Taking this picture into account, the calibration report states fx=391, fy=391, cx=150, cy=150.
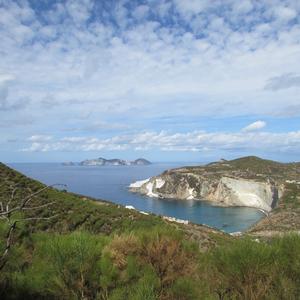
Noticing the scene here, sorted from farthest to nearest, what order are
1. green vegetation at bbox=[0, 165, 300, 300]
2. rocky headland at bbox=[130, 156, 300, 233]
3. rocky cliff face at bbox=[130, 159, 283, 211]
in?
rocky cliff face at bbox=[130, 159, 283, 211] < rocky headland at bbox=[130, 156, 300, 233] < green vegetation at bbox=[0, 165, 300, 300]

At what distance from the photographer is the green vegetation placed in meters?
5.07

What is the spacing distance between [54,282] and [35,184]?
87.5 ft

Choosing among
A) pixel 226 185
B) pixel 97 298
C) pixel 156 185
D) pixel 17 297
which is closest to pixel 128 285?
pixel 97 298

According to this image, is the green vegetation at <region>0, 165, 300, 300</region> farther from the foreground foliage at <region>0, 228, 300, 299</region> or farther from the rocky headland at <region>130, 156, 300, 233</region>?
the rocky headland at <region>130, 156, 300, 233</region>

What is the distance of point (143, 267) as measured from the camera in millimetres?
5910

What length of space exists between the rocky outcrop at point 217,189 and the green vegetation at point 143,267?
104837mm

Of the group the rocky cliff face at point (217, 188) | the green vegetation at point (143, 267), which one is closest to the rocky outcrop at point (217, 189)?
the rocky cliff face at point (217, 188)

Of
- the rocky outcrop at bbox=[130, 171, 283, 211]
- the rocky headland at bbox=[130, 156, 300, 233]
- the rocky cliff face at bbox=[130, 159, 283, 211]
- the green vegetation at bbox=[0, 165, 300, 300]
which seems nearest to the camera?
the green vegetation at bbox=[0, 165, 300, 300]

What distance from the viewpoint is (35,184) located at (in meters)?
30.6

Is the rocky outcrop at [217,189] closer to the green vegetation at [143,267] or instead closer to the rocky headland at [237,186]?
the rocky headland at [237,186]

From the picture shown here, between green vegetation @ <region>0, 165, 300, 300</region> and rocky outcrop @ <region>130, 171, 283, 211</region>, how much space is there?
10484 cm

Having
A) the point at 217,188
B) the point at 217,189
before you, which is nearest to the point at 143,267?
the point at 217,189

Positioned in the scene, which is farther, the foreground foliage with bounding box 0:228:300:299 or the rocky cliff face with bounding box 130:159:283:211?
the rocky cliff face with bounding box 130:159:283:211

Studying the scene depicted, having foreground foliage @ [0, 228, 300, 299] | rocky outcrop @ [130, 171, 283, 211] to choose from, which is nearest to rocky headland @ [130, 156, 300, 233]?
rocky outcrop @ [130, 171, 283, 211]
